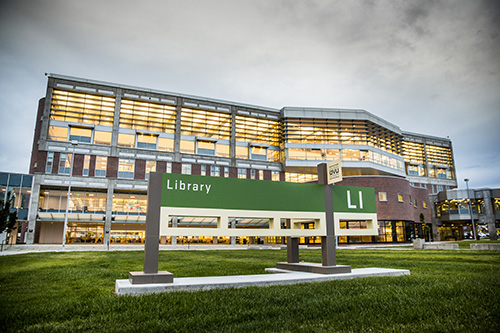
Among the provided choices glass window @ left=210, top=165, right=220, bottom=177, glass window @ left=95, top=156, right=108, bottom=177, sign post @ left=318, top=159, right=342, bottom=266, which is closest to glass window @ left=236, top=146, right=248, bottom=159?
glass window @ left=210, top=165, right=220, bottom=177

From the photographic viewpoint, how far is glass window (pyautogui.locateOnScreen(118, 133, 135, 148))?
57.2 metres

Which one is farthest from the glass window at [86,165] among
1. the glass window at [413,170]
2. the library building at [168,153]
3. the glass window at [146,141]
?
the glass window at [413,170]

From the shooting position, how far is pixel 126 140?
5766cm

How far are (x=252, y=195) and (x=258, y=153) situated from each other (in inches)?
2202

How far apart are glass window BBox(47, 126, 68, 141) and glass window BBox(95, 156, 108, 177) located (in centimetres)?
610

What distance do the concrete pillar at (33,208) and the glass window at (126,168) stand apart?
37.4ft

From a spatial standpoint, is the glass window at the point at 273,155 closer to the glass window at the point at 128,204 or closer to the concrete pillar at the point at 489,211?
the glass window at the point at 128,204

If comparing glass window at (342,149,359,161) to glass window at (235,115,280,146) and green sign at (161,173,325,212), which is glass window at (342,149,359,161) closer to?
glass window at (235,115,280,146)

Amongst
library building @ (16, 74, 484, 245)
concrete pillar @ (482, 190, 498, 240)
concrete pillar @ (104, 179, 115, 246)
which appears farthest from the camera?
concrete pillar @ (482, 190, 498, 240)

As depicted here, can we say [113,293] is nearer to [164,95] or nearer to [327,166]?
[327,166]

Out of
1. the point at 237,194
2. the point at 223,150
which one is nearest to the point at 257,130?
the point at 223,150

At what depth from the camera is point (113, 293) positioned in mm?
8383

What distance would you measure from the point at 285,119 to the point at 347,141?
12.8 m

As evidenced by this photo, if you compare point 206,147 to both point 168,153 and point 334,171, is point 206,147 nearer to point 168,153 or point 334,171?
point 168,153
